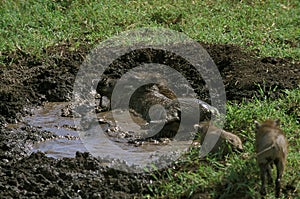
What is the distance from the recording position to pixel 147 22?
11.4 m

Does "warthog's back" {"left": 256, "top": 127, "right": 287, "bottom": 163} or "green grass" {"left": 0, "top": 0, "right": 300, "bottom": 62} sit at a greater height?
"green grass" {"left": 0, "top": 0, "right": 300, "bottom": 62}

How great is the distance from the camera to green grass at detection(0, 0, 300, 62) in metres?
10.6

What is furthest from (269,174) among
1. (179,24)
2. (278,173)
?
(179,24)

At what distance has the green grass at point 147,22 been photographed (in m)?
10.6

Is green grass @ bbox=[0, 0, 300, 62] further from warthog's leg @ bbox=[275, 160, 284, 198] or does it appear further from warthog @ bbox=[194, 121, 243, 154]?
warthog's leg @ bbox=[275, 160, 284, 198]

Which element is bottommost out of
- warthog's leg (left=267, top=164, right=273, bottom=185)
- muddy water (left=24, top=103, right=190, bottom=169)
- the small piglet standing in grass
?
muddy water (left=24, top=103, right=190, bottom=169)

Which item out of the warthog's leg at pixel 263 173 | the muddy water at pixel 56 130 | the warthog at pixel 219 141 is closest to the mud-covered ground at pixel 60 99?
the muddy water at pixel 56 130

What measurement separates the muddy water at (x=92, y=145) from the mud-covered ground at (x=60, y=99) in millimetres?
205

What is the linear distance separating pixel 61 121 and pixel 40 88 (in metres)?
1.00

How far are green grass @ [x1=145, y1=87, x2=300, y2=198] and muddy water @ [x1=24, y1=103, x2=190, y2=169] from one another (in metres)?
0.55

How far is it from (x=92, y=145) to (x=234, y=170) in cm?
216

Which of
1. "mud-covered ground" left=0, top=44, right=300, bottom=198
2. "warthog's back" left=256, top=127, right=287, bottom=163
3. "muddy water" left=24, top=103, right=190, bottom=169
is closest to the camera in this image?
"warthog's back" left=256, top=127, right=287, bottom=163

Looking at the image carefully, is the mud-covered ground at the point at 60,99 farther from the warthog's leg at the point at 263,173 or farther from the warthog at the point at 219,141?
the warthog's leg at the point at 263,173

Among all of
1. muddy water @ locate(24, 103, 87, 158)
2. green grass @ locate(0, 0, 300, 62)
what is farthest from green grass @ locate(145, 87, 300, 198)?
green grass @ locate(0, 0, 300, 62)
